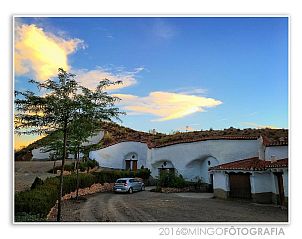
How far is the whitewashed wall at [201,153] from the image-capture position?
8.67 metres

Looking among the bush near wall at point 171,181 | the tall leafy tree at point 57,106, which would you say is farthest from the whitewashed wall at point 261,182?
the tall leafy tree at point 57,106

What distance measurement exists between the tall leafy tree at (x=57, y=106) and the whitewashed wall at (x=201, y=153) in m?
4.89

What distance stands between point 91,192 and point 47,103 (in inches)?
177

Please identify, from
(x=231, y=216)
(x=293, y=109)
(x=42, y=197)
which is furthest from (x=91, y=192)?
(x=293, y=109)

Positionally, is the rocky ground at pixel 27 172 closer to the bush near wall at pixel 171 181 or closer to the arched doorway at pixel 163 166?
the bush near wall at pixel 171 181

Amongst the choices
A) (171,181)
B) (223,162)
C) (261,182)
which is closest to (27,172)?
(171,181)

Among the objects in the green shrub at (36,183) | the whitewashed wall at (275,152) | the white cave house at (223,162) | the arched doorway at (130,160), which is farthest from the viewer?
the arched doorway at (130,160)

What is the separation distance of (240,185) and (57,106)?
504 cm

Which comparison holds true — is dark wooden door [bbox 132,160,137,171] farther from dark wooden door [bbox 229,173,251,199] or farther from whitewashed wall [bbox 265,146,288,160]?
whitewashed wall [bbox 265,146,288,160]

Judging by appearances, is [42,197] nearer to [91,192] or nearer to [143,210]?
[143,210]

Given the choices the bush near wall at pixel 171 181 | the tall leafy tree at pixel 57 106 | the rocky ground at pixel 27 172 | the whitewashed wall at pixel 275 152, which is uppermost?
the tall leafy tree at pixel 57 106

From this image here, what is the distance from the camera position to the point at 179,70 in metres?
5.76

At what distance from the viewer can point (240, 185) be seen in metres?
7.62

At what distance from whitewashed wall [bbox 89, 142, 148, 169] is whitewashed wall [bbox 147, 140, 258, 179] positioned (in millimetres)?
381
